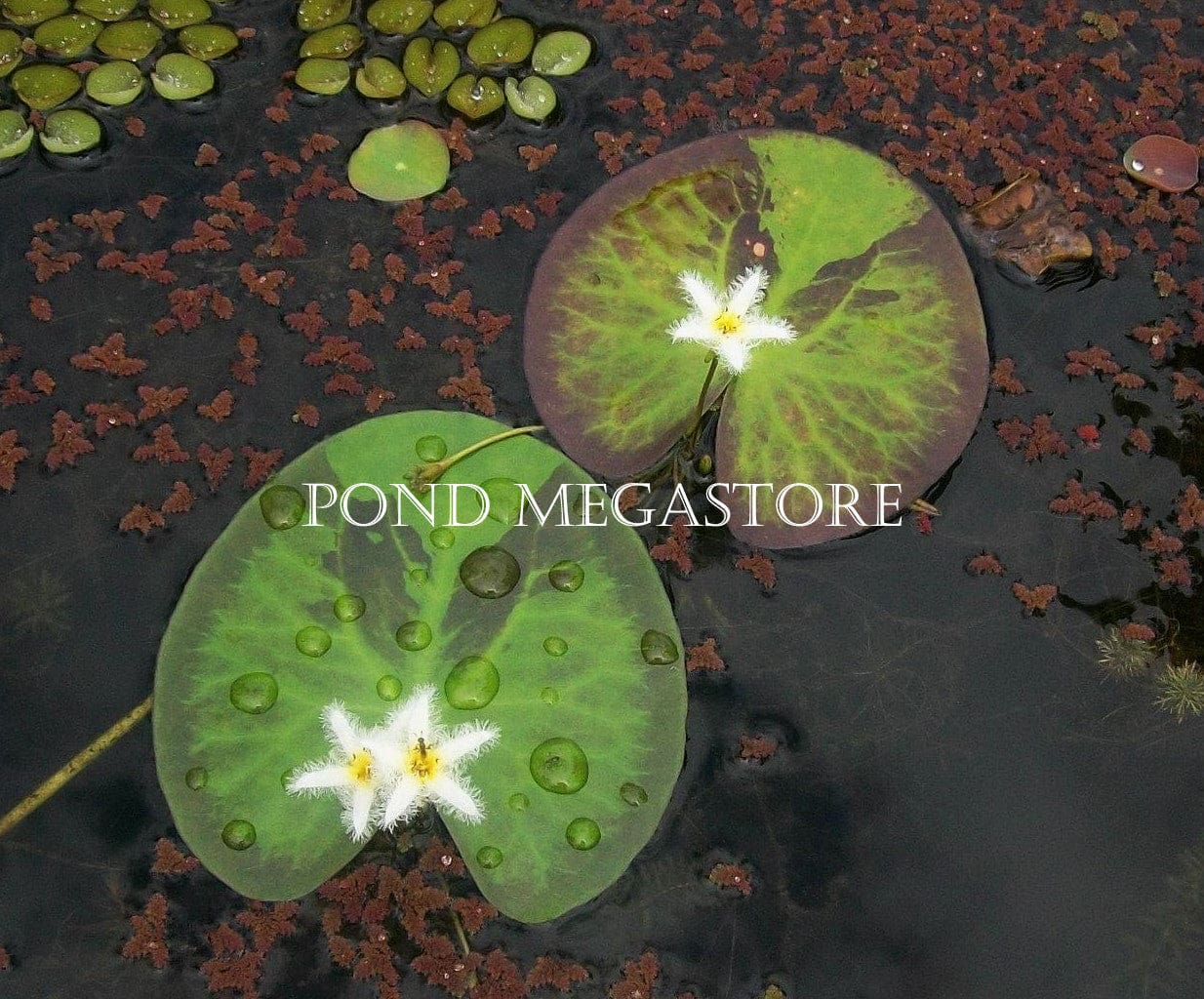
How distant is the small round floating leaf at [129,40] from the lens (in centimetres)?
410

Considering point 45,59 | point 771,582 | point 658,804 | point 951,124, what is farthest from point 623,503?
point 45,59

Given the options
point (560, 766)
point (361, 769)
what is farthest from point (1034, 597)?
point (361, 769)

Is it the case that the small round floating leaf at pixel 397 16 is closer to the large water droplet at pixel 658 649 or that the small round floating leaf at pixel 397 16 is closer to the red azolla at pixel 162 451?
the red azolla at pixel 162 451

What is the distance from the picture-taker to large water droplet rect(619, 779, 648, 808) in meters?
3.35

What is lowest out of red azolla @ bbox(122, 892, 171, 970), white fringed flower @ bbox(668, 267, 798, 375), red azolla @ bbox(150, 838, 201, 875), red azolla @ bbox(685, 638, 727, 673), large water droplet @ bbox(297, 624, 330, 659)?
red azolla @ bbox(122, 892, 171, 970)

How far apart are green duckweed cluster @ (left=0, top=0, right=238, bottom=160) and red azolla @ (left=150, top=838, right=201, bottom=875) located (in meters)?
2.87

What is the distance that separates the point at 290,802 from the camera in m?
3.27

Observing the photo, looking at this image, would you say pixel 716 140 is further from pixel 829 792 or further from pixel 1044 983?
pixel 1044 983

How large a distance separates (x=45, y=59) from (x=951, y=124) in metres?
3.99

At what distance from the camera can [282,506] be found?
3.49 meters

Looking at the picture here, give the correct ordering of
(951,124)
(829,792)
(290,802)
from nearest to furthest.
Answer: (290,802)
(829,792)
(951,124)

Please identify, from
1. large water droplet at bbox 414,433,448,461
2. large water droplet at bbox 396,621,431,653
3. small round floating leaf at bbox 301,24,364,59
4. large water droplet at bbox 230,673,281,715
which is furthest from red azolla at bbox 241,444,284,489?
small round floating leaf at bbox 301,24,364,59

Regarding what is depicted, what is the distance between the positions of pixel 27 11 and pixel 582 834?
417 cm

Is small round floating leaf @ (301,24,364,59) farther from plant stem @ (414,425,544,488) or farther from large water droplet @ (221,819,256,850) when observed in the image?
large water droplet @ (221,819,256,850)
